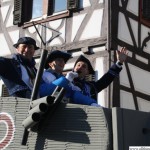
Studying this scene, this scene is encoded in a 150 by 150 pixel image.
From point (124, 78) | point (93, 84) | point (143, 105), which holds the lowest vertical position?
point (93, 84)

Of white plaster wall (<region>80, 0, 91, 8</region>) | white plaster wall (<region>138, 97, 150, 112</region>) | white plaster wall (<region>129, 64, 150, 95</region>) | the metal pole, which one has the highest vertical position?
white plaster wall (<region>80, 0, 91, 8</region>)

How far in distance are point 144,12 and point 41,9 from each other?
2.24m

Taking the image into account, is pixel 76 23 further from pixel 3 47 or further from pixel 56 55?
pixel 56 55

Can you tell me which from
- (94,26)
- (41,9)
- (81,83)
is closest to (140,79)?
(94,26)

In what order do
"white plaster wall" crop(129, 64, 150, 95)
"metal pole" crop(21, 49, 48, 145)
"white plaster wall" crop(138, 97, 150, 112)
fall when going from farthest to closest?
"white plaster wall" crop(138, 97, 150, 112)
"white plaster wall" crop(129, 64, 150, 95)
"metal pole" crop(21, 49, 48, 145)

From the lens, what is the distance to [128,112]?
2.79m

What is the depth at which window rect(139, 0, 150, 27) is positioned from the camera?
973 cm

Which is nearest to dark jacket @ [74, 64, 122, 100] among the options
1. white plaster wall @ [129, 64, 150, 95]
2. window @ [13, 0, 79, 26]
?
white plaster wall @ [129, 64, 150, 95]

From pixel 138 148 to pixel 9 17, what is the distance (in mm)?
8493

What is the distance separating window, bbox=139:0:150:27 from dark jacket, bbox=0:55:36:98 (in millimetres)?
6468

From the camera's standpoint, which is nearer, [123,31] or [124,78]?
[124,78]

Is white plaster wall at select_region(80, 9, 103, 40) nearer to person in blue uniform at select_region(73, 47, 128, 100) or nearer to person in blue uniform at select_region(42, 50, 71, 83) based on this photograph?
person in blue uniform at select_region(73, 47, 128, 100)

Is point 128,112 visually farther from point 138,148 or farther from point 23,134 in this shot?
point 23,134

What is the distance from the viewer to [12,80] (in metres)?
3.59
